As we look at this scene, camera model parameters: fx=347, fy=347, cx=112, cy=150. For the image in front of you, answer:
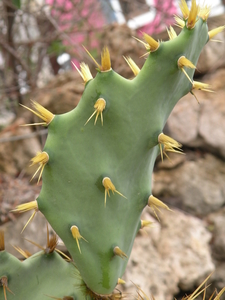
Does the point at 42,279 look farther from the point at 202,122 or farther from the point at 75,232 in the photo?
the point at 202,122

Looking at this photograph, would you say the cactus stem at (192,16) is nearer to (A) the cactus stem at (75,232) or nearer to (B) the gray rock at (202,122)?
(A) the cactus stem at (75,232)

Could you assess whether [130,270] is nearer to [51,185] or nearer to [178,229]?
[178,229]

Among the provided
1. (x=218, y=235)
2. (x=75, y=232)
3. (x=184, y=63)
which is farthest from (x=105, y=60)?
(x=218, y=235)

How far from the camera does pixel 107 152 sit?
0.68 m

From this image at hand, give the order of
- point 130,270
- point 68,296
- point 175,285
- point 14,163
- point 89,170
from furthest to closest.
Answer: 1. point 14,163
2. point 175,285
3. point 130,270
4. point 68,296
5. point 89,170

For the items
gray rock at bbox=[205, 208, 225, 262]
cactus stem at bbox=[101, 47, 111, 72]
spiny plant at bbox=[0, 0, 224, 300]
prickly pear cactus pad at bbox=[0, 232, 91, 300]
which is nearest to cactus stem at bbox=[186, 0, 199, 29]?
spiny plant at bbox=[0, 0, 224, 300]

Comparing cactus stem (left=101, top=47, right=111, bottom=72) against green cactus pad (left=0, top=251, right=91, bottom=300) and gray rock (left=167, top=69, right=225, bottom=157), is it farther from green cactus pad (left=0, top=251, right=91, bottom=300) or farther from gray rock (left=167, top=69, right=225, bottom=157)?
gray rock (left=167, top=69, right=225, bottom=157)

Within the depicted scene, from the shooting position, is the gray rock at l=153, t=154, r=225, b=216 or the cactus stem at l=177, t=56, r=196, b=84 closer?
the cactus stem at l=177, t=56, r=196, b=84

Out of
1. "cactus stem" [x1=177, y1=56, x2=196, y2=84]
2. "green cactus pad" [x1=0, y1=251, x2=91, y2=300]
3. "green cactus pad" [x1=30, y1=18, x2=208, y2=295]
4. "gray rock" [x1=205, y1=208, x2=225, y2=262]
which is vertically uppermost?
"cactus stem" [x1=177, y1=56, x2=196, y2=84]

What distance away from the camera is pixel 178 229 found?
7.42 ft

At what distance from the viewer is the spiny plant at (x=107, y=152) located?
2.11 feet

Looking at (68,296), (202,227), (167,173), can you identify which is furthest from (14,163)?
(68,296)

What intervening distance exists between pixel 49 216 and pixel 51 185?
0.06 m

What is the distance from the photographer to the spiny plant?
0.64 metres
